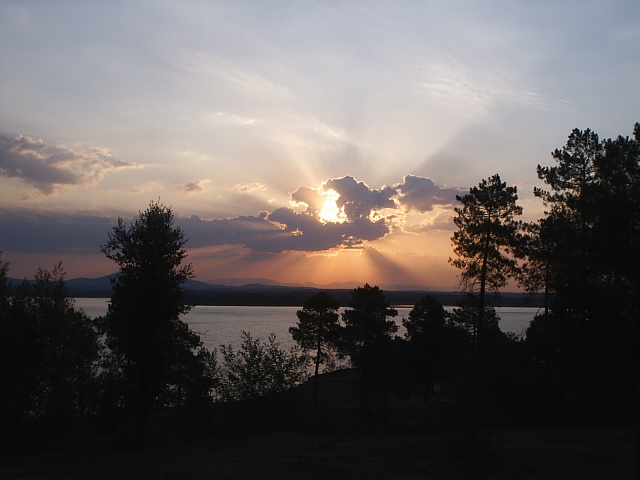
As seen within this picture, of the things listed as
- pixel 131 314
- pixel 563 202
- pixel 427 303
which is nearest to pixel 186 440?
pixel 131 314

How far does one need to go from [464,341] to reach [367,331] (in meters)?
17.3

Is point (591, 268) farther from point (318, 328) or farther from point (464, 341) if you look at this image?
point (318, 328)

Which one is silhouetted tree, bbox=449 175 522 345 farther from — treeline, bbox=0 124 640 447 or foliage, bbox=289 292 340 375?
foliage, bbox=289 292 340 375

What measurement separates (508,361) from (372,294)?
17732mm

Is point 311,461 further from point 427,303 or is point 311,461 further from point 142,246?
point 427,303

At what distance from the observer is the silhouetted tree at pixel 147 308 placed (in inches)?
747

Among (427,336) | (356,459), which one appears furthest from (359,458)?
(427,336)

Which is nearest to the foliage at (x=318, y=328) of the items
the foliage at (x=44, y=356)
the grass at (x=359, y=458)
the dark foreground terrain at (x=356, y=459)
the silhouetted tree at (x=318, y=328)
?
the silhouetted tree at (x=318, y=328)

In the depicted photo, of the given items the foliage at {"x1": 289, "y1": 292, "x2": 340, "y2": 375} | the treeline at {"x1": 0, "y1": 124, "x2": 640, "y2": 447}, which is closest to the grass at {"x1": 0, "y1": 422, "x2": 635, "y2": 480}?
the treeline at {"x1": 0, "y1": 124, "x2": 640, "y2": 447}

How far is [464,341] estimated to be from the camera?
25.3 meters

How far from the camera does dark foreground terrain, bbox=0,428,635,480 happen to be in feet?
43.8

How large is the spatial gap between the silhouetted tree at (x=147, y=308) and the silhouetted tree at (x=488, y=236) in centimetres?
1508

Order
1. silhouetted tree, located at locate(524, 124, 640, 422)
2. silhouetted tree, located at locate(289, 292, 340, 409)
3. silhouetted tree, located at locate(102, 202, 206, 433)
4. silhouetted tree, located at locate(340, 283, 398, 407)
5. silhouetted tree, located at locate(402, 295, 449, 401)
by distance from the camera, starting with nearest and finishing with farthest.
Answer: silhouetted tree, located at locate(102, 202, 206, 433) → silhouetted tree, located at locate(524, 124, 640, 422) → silhouetted tree, located at locate(340, 283, 398, 407) → silhouetted tree, located at locate(289, 292, 340, 409) → silhouetted tree, located at locate(402, 295, 449, 401)

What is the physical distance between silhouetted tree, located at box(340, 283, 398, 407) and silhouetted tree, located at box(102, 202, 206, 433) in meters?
23.5
